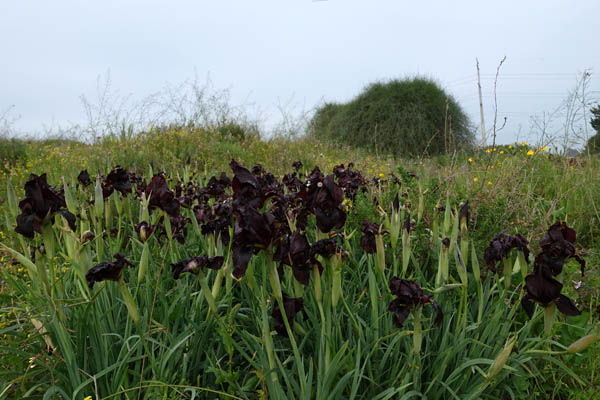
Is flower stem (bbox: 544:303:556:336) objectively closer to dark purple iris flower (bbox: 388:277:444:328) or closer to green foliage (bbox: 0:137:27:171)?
dark purple iris flower (bbox: 388:277:444:328)

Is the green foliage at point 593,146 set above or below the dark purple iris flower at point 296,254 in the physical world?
above

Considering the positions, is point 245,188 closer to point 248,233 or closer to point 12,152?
point 248,233

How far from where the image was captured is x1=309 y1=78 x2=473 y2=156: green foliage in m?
12.5

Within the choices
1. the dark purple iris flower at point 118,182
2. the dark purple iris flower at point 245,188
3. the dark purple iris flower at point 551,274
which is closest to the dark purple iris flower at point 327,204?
the dark purple iris flower at point 245,188

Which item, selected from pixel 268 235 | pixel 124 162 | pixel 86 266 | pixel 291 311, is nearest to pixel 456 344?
pixel 291 311

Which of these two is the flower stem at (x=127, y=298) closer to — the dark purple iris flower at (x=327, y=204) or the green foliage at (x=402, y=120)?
the dark purple iris flower at (x=327, y=204)

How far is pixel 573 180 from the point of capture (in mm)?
4973

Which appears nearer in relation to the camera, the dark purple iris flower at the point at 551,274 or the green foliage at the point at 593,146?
the dark purple iris flower at the point at 551,274

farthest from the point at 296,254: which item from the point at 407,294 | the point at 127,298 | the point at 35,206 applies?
the point at 35,206

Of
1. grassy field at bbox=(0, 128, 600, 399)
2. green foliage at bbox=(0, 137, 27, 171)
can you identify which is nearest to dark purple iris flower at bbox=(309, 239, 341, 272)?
grassy field at bbox=(0, 128, 600, 399)

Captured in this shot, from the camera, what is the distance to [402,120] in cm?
1254

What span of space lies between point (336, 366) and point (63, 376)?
1.12 meters

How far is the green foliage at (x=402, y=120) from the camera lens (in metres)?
12.5

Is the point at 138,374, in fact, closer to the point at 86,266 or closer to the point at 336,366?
the point at 86,266
